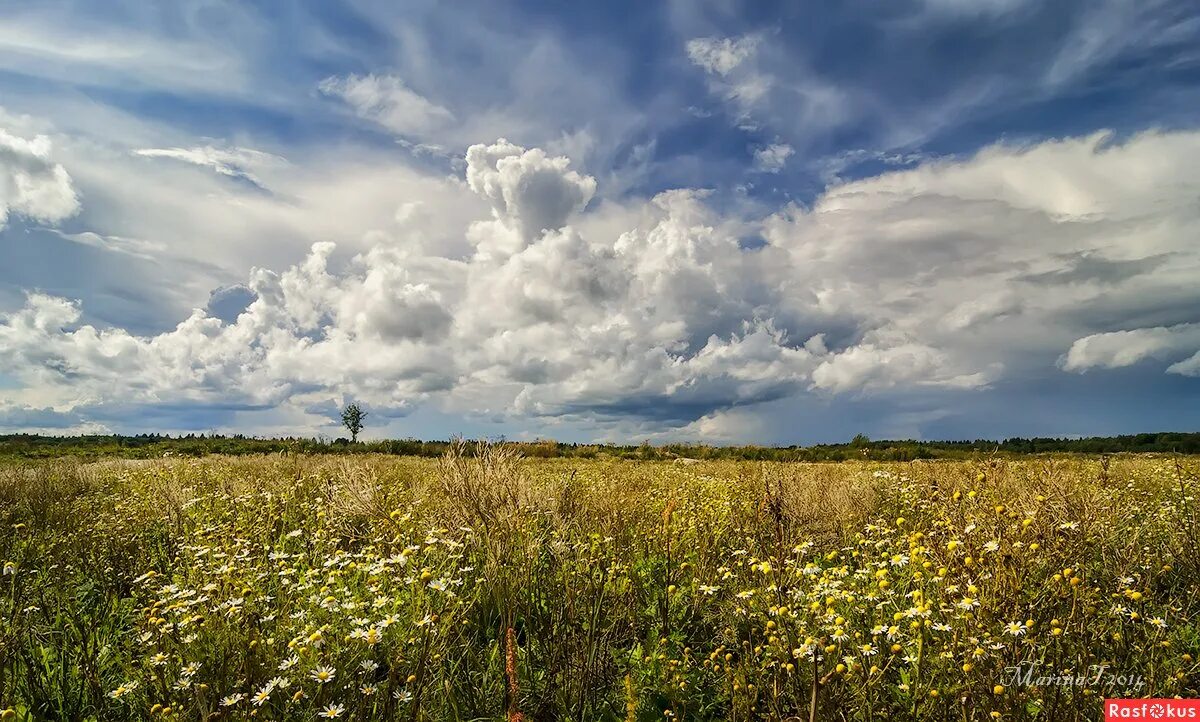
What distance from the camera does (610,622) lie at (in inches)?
175

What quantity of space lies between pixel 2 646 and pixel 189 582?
5.13 feet

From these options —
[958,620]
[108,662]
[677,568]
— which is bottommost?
[108,662]

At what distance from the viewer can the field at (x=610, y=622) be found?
9.86ft

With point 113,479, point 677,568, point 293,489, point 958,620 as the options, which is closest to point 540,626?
point 677,568

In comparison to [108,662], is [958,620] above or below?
above

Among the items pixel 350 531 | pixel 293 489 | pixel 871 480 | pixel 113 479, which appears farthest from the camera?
pixel 113 479

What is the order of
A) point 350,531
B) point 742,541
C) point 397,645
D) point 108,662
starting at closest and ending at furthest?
point 397,645 < point 108,662 < point 350,531 < point 742,541

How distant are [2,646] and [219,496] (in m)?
6.55

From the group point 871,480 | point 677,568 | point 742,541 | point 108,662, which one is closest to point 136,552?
point 108,662

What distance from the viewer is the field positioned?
3004 mm

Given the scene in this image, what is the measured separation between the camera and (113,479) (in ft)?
41.4

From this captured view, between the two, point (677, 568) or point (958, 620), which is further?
point (677, 568)

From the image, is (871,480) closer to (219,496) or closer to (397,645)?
(397,645)

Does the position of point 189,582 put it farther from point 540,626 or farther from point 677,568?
point 677,568
